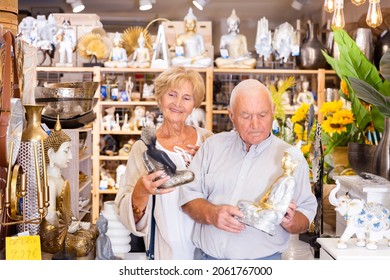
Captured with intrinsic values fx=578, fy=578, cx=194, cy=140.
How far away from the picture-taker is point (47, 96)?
2.29 m

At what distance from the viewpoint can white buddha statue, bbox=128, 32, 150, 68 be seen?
478 centimetres

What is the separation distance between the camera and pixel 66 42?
15.6 ft

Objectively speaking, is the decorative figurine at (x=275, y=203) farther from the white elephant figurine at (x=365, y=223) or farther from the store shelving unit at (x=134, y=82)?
the store shelving unit at (x=134, y=82)

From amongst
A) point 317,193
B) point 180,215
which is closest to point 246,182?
point 180,215

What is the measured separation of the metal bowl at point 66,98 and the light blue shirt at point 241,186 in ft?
2.66

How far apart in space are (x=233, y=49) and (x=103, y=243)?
333cm

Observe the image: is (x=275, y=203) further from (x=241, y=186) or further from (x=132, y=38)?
(x=132, y=38)

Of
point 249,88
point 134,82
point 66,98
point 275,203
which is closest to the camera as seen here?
point 275,203

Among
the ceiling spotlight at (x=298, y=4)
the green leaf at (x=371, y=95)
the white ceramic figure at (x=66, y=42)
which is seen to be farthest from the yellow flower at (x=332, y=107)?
the white ceramic figure at (x=66, y=42)

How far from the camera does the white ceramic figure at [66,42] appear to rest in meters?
4.72

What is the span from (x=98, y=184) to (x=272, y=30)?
1.97m

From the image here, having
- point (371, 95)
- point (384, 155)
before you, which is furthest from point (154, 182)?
point (384, 155)

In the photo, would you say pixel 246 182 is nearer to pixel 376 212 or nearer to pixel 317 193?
pixel 376 212

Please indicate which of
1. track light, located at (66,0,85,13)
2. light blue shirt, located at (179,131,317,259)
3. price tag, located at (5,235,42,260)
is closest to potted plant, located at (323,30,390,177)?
light blue shirt, located at (179,131,317,259)
